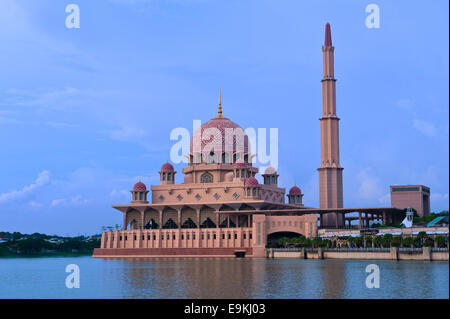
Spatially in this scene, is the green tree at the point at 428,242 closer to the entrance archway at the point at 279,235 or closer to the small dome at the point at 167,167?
the entrance archway at the point at 279,235

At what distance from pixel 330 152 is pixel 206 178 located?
22.9m

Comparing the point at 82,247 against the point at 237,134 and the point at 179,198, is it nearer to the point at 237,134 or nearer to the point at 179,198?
the point at 179,198

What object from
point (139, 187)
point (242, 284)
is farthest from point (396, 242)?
point (139, 187)

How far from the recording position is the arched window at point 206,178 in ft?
411

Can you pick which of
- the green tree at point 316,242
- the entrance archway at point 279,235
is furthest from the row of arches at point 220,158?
the green tree at point 316,242

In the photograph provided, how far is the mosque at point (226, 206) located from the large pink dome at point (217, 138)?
0.59 feet

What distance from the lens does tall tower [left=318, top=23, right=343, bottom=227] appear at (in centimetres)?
11725

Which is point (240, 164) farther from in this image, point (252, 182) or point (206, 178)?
point (206, 178)

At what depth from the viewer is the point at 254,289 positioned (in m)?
49.3

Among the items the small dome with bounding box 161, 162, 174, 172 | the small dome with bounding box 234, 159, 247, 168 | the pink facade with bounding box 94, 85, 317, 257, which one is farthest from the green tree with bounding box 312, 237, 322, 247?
the small dome with bounding box 161, 162, 174, 172

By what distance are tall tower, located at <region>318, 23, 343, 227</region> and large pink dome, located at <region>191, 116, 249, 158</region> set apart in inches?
614

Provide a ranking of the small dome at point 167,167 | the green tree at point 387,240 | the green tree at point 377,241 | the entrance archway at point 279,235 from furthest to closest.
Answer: the small dome at point 167,167, the entrance archway at point 279,235, the green tree at point 377,241, the green tree at point 387,240

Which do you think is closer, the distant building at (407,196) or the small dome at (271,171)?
the distant building at (407,196)
